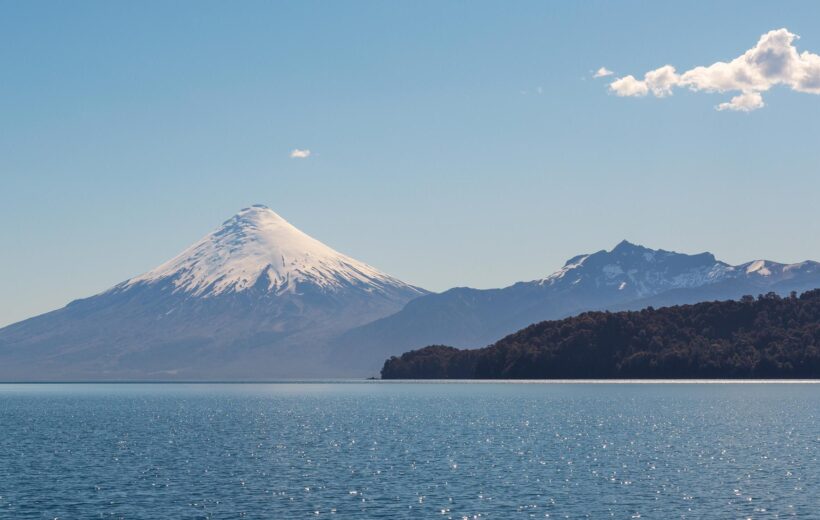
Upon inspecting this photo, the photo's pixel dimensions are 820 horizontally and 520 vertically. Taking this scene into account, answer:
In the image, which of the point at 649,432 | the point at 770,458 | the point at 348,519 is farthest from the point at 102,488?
the point at 649,432

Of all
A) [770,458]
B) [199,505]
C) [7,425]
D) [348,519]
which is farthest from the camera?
[7,425]

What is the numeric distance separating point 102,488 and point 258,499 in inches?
524

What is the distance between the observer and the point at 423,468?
90.9 meters

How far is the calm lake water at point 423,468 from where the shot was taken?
69.9m

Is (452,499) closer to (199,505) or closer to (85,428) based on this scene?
(199,505)

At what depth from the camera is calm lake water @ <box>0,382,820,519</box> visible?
69.9m

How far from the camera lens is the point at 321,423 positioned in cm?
15612

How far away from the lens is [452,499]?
73125 mm

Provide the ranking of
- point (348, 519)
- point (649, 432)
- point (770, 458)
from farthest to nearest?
point (649, 432), point (770, 458), point (348, 519)

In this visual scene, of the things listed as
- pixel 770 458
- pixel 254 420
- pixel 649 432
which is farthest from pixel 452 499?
pixel 254 420

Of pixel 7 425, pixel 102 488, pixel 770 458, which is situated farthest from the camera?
pixel 7 425

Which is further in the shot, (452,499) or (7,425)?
(7,425)

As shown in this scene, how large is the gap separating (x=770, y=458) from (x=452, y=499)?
36218 mm

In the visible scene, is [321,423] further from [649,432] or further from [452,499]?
[452,499]
